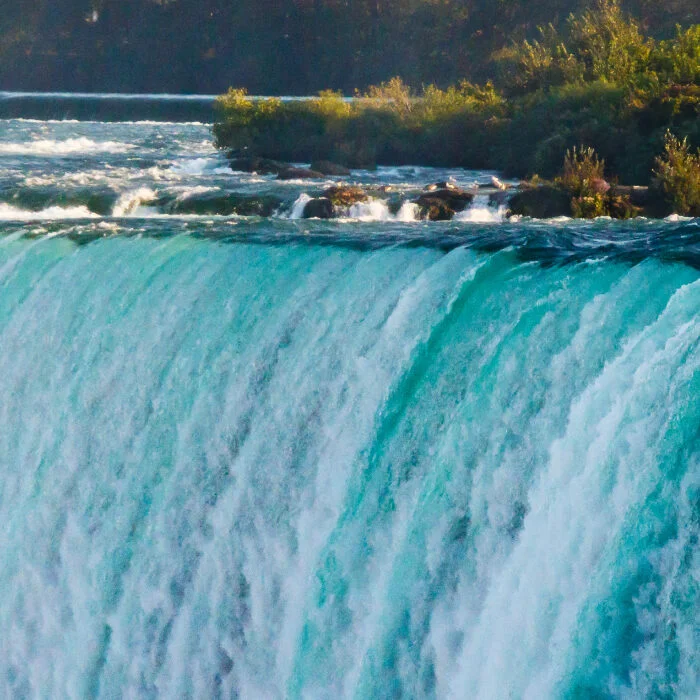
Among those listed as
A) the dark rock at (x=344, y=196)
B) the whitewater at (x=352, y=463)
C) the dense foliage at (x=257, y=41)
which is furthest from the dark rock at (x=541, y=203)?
the dense foliage at (x=257, y=41)

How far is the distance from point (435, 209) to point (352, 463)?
903 centimetres

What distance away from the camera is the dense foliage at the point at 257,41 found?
4344 cm

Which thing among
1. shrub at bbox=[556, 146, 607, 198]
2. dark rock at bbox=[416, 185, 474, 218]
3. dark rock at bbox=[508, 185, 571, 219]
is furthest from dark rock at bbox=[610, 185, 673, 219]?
dark rock at bbox=[416, 185, 474, 218]

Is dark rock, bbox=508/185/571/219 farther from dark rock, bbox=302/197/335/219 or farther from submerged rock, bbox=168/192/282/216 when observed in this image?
submerged rock, bbox=168/192/282/216

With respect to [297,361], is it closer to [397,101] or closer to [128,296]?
[128,296]

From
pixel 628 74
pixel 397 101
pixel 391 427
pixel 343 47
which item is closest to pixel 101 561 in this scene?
pixel 391 427

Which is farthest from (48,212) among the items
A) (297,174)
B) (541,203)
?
(541,203)

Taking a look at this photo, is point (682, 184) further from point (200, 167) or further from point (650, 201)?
point (200, 167)

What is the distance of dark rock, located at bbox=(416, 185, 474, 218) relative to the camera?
1573cm

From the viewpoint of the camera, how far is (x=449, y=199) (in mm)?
15930

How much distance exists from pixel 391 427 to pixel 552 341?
106 centimetres

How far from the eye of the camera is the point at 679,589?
518cm

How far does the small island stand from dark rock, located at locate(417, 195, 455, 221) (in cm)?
2

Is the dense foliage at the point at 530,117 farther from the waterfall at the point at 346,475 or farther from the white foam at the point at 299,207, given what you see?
the waterfall at the point at 346,475
